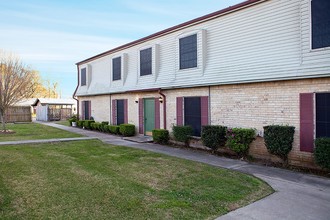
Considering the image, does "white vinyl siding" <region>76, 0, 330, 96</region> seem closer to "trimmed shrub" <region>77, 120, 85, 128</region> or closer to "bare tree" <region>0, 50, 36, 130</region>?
"trimmed shrub" <region>77, 120, 85, 128</region>

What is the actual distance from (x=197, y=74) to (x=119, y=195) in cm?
722

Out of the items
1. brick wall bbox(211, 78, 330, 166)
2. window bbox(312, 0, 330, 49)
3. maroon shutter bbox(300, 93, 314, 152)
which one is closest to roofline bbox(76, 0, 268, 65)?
window bbox(312, 0, 330, 49)

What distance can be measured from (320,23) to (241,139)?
13.6 feet

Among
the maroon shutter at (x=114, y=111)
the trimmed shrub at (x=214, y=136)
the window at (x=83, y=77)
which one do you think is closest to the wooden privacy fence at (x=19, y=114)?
the window at (x=83, y=77)

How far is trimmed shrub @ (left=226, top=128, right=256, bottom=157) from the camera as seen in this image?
898cm

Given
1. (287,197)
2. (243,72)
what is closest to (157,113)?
(243,72)

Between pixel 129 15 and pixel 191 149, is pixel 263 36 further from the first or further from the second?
pixel 129 15

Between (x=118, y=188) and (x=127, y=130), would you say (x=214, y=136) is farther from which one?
(x=127, y=130)

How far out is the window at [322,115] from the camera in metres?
7.45

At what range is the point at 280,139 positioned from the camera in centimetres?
792

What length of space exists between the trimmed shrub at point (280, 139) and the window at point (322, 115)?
2.25 feet

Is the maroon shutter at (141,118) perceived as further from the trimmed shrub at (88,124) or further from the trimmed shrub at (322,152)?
the trimmed shrub at (322,152)

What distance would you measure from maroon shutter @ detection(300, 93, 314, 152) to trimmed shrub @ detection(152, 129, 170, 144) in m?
6.09

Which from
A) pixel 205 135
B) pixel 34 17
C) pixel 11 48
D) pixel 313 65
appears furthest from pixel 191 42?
pixel 11 48
